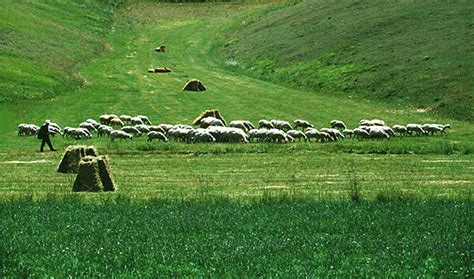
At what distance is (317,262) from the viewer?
17344 mm

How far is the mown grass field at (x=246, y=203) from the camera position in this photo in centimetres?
1750

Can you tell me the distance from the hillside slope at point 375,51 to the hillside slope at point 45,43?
2070cm

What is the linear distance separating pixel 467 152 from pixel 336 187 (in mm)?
14011

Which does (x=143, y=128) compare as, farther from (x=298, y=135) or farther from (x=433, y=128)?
(x=433, y=128)

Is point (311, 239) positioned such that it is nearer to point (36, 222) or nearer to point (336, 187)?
point (36, 222)

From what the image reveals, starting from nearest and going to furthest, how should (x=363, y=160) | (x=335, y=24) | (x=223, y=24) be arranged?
1. (x=363, y=160)
2. (x=335, y=24)
3. (x=223, y=24)

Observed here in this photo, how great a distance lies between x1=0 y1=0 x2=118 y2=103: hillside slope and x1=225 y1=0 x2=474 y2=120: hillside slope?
20.7 meters

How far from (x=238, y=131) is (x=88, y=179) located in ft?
62.0

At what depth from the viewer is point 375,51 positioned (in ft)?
271

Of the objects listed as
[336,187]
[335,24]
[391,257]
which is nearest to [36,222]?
[391,257]

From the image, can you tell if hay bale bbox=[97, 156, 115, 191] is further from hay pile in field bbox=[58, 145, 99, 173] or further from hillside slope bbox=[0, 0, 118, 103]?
hillside slope bbox=[0, 0, 118, 103]

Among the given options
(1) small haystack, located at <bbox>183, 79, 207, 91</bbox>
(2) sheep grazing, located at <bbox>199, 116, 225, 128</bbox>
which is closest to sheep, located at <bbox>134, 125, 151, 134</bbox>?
(2) sheep grazing, located at <bbox>199, 116, 225, 128</bbox>

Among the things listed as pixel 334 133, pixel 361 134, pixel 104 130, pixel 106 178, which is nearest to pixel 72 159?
pixel 106 178

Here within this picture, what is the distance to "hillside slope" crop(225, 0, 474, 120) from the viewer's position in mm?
66938
